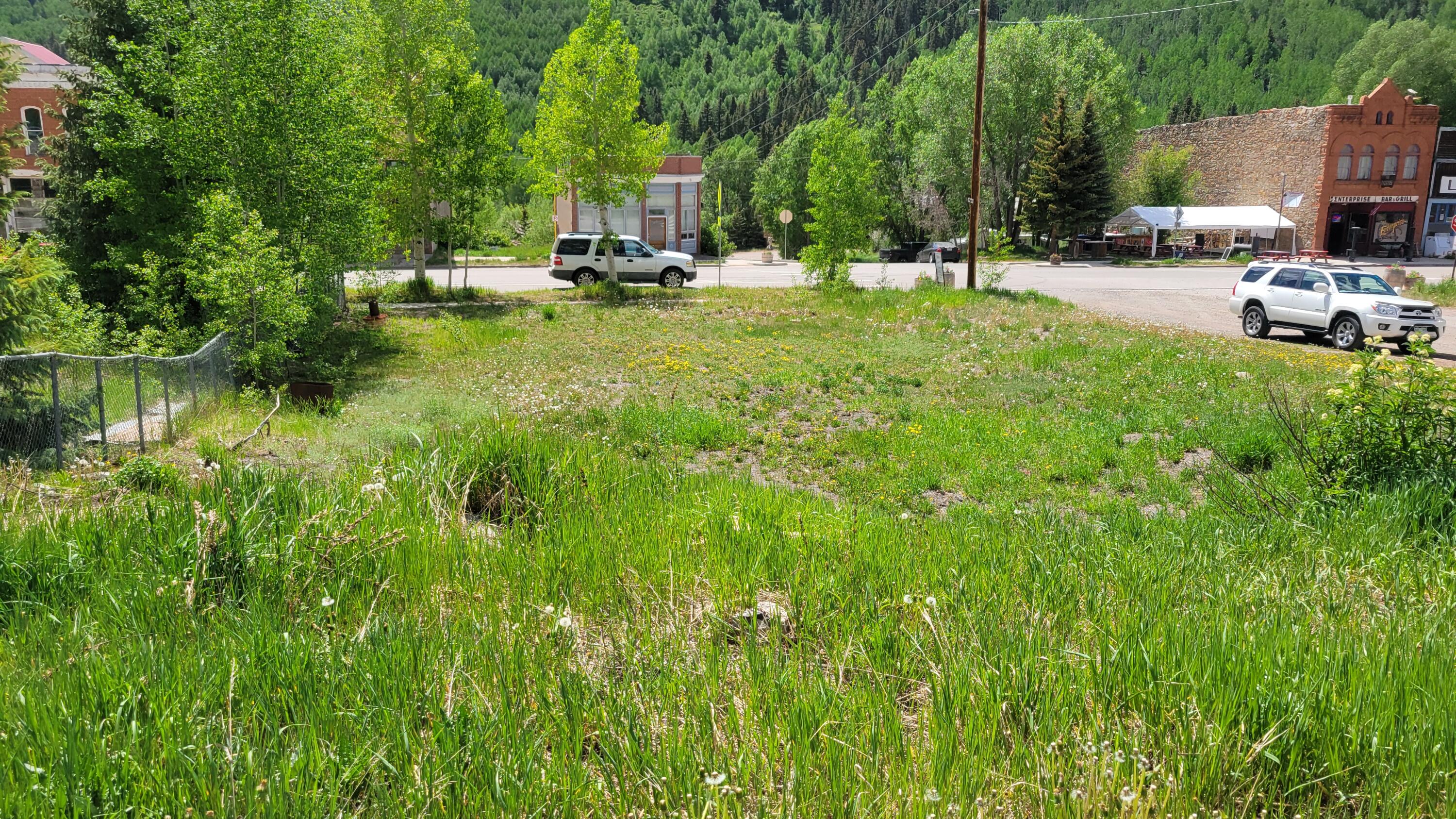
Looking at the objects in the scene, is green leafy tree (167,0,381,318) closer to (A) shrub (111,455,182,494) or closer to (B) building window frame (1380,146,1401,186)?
(A) shrub (111,455,182,494)

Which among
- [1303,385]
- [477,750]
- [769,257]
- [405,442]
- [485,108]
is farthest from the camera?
[769,257]

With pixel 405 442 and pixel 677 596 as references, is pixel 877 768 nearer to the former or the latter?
pixel 677 596

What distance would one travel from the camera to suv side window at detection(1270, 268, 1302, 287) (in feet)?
65.1

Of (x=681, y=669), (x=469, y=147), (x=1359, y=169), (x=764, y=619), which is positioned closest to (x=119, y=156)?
(x=469, y=147)

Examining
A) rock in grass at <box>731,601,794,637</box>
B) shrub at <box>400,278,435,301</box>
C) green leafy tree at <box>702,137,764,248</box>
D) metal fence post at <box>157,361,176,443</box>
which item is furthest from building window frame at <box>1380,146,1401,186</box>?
metal fence post at <box>157,361,176,443</box>

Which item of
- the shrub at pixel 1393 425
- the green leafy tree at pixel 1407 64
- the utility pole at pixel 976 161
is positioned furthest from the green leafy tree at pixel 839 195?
the green leafy tree at pixel 1407 64

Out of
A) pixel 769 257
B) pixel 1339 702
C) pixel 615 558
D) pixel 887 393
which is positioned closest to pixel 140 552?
pixel 615 558

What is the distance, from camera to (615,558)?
4.72 meters

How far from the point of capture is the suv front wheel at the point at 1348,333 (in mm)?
18172

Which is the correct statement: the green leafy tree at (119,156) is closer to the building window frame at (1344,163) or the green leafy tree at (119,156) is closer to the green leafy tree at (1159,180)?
the green leafy tree at (1159,180)

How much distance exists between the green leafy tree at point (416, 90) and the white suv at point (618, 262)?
745cm

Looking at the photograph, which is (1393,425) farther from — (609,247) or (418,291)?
(418,291)

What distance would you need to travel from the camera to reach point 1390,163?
62.0 m

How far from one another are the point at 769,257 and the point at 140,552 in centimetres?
5451
